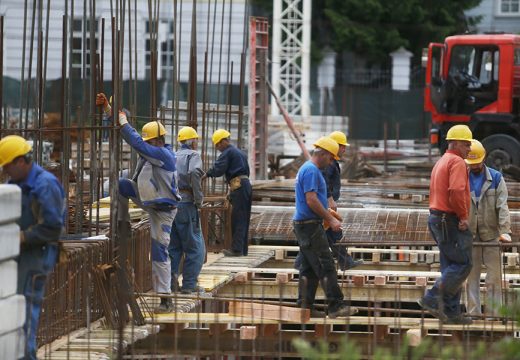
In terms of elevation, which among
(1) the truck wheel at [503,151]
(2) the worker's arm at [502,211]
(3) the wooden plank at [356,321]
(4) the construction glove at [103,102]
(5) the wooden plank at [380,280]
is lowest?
(5) the wooden plank at [380,280]

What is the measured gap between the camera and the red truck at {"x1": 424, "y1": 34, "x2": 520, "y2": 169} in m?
26.4

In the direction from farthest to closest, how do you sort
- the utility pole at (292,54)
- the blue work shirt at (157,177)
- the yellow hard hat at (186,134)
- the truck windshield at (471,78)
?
the utility pole at (292,54), the truck windshield at (471,78), the yellow hard hat at (186,134), the blue work shirt at (157,177)

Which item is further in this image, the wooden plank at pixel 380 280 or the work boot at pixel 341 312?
the wooden plank at pixel 380 280

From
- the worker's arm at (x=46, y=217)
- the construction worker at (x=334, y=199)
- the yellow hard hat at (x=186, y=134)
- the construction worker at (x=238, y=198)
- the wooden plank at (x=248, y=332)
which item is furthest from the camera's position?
the construction worker at (x=238, y=198)

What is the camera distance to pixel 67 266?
10.2 m

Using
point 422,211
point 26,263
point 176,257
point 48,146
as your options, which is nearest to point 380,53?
point 48,146

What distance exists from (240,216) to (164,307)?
4.19 m

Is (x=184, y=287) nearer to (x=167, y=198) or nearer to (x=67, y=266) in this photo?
(x=167, y=198)

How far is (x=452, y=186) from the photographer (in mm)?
10477

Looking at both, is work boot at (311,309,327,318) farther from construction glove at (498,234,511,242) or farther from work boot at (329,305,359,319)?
construction glove at (498,234,511,242)

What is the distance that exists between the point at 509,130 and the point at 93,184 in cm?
1616

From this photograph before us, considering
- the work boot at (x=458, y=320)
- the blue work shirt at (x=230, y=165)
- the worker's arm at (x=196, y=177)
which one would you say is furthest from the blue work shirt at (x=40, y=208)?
the blue work shirt at (x=230, y=165)

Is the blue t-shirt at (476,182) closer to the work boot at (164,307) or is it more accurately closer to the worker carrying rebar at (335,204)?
the worker carrying rebar at (335,204)

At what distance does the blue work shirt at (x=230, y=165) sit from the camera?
15022mm
